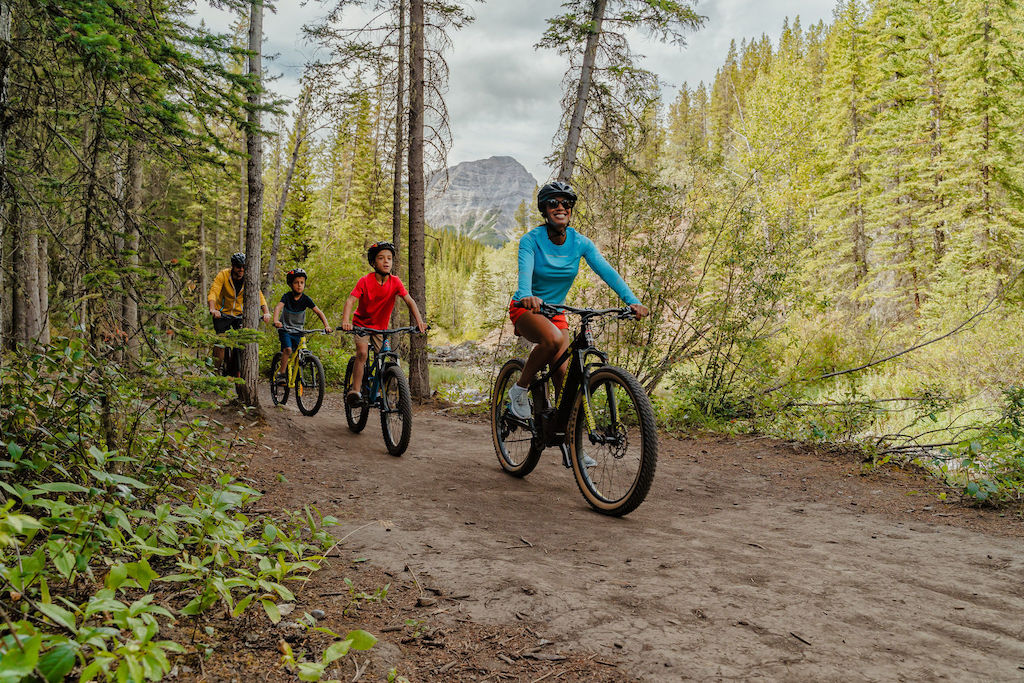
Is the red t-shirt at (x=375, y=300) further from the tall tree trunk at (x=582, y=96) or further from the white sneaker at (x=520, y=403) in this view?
the tall tree trunk at (x=582, y=96)

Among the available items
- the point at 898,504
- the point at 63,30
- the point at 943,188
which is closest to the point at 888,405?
the point at 898,504

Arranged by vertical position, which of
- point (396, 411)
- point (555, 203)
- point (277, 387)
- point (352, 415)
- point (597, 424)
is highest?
point (555, 203)

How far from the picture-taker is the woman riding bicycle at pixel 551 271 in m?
4.98

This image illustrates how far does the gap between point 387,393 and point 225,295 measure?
367 cm

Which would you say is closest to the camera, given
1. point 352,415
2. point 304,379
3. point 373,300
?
point 373,300

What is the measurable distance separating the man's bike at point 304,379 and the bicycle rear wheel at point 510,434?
4.18m

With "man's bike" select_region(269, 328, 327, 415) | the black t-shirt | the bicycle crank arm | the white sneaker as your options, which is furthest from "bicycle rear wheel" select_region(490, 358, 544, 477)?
the black t-shirt

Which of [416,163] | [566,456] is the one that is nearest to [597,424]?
[566,456]

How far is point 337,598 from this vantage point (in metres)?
2.85

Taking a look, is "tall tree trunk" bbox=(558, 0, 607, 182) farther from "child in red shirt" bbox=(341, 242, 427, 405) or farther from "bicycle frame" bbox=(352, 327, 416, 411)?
"bicycle frame" bbox=(352, 327, 416, 411)

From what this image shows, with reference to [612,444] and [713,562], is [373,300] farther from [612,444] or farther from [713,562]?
[713,562]

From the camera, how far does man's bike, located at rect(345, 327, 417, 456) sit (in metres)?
6.68

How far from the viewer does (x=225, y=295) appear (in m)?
8.93

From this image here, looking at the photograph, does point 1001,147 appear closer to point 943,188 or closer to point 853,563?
point 943,188
